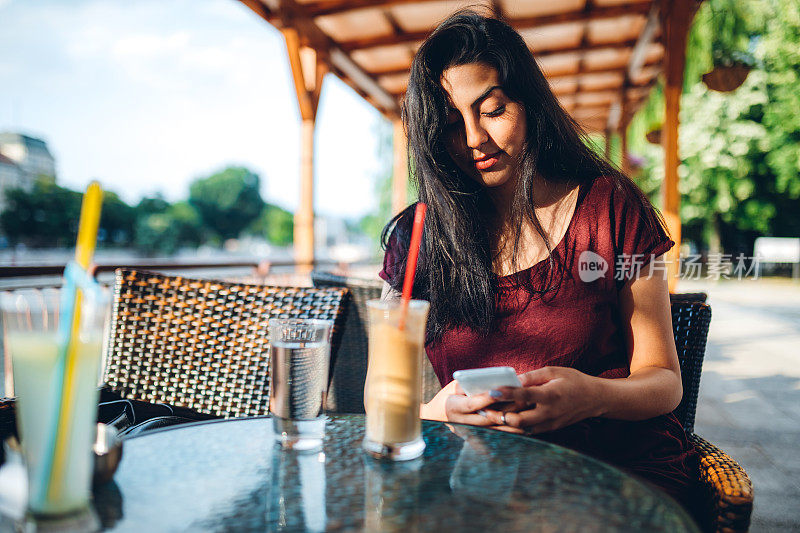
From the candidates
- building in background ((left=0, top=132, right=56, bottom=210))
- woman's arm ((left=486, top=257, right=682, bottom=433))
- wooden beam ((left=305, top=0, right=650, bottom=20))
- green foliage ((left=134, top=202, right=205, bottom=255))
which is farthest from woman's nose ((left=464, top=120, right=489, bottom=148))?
green foliage ((left=134, top=202, right=205, bottom=255))

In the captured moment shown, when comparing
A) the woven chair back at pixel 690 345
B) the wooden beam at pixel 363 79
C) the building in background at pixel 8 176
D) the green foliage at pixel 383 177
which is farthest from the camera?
the building in background at pixel 8 176

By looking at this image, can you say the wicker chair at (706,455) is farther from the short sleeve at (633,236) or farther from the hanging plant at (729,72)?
the hanging plant at (729,72)

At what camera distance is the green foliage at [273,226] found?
78062 mm

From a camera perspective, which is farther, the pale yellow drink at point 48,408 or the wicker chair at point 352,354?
the wicker chair at point 352,354

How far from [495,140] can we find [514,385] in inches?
23.3

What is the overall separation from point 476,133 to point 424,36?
4051 millimetres

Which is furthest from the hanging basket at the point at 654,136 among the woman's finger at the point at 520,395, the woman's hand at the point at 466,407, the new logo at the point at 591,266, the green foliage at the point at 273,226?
the green foliage at the point at 273,226

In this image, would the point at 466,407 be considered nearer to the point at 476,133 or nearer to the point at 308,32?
the point at 476,133

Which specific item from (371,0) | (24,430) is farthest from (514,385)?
(371,0)

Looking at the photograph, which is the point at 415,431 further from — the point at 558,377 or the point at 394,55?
the point at 394,55

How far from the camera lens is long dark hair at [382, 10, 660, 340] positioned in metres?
1.26

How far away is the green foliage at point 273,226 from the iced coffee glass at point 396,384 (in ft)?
260

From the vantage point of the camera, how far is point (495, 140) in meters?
1.24

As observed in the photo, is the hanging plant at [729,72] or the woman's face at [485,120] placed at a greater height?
the hanging plant at [729,72]
